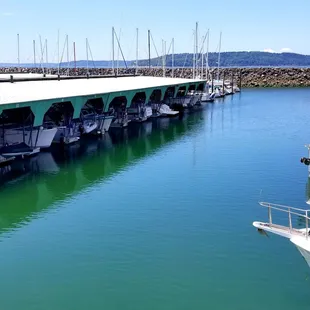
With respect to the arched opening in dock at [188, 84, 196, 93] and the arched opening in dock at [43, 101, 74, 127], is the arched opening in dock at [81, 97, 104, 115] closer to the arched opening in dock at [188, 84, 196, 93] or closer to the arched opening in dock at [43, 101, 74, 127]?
the arched opening in dock at [43, 101, 74, 127]

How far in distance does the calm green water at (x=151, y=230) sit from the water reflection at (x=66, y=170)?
0.07 m

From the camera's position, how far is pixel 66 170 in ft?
95.0

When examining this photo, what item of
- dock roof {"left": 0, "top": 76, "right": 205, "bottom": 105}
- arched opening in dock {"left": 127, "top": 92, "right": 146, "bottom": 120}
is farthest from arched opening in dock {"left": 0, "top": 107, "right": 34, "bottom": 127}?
arched opening in dock {"left": 127, "top": 92, "right": 146, "bottom": 120}

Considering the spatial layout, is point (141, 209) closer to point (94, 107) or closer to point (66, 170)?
point (66, 170)

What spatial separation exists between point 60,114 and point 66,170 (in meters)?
10.9

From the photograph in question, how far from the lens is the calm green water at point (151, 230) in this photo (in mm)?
13359

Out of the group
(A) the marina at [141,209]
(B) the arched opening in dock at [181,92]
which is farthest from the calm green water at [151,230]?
(B) the arched opening in dock at [181,92]

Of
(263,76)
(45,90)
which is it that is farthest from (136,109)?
(263,76)

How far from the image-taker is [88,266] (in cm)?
1514

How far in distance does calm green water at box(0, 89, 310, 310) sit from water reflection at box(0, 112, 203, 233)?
72mm

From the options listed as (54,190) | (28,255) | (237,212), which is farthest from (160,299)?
(54,190)

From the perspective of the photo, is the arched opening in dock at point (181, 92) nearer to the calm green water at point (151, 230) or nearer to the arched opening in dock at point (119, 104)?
the arched opening in dock at point (119, 104)

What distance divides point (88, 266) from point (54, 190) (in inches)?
402

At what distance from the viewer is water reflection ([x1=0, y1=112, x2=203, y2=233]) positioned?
22.1m
